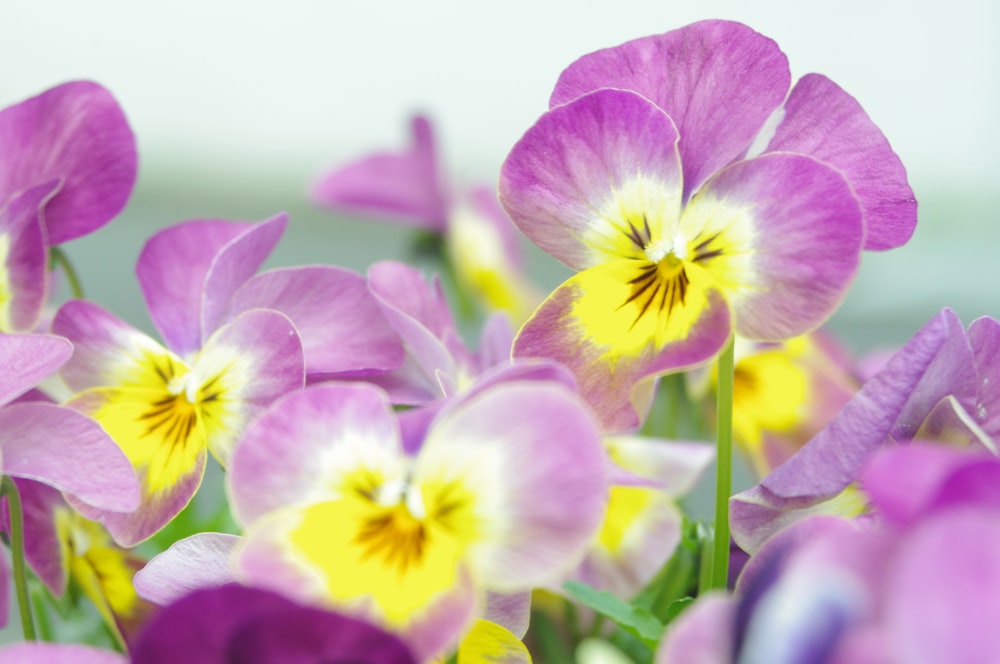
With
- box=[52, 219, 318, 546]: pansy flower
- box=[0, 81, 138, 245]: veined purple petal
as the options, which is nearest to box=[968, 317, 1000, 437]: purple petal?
box=[52, 219, 318, 546]: pansy flower

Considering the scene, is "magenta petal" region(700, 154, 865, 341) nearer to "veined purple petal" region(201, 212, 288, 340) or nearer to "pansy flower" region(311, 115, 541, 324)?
"veined purple petal" region(201, 212, 288, 340)

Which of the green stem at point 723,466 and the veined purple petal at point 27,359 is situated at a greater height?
the veined purple petal at point 27,359

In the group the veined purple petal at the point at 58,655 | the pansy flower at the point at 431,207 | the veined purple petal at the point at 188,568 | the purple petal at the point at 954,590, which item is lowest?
the pansy flower at the point at 431,207

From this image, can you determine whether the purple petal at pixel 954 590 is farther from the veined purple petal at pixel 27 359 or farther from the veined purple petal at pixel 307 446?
the veined purple petal at pixel 27 359

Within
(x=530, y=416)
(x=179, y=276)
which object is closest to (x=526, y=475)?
(x=530, y=416)

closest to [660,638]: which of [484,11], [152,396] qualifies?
[152,396]

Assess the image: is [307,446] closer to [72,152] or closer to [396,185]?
[72,152]

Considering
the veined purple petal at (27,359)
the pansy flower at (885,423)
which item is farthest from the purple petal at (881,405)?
the veined purple petal at (27,359)

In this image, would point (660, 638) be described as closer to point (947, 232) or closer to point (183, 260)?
point (183, 260)
